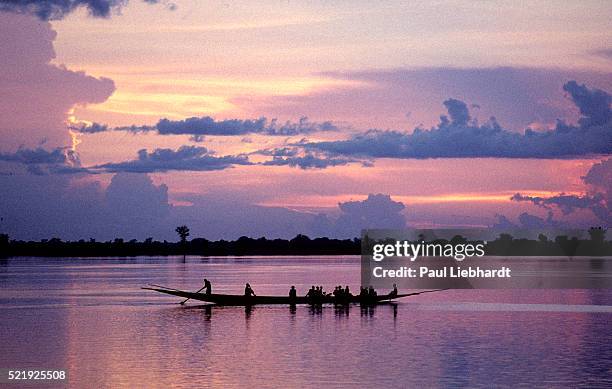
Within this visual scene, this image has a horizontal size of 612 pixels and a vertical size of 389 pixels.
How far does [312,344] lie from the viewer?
47.2 meters

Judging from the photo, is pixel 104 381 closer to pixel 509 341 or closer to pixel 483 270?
pixel 509 341

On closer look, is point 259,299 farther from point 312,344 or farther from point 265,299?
point 312,344

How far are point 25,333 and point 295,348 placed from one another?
16880 millimetres

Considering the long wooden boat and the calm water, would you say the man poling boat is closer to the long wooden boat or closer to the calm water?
the long wooden boat

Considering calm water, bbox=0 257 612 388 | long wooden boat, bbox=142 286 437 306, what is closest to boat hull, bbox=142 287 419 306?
long wooden boat, bbox=142 286 437 306

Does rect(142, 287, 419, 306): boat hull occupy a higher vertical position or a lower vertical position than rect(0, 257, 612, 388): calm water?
higher

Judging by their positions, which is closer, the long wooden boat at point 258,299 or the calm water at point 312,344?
the calm water at point 312,344

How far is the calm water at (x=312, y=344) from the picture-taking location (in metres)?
36.5

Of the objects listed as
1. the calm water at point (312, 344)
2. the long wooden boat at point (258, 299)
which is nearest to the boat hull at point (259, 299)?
the long wooden boat at point (258, 299)

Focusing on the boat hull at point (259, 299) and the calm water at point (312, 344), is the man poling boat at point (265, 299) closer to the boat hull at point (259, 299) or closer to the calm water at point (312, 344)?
the boat hull at point (259, 299)

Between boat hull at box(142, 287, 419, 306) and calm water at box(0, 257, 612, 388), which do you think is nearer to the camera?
calm water at box(0, 257, 612, 388)

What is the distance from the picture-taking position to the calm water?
120ft

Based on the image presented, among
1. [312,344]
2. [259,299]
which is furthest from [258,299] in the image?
[312,344]

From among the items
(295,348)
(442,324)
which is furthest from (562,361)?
(442,324)
